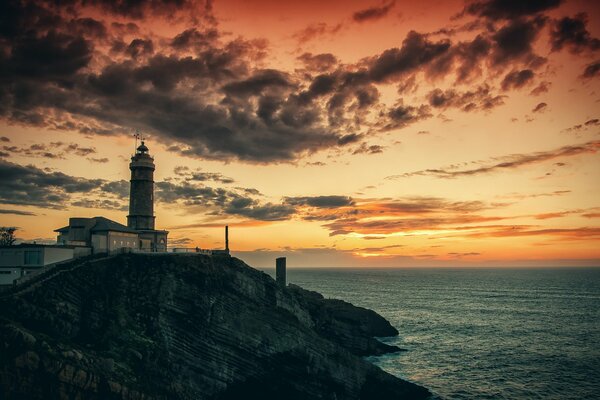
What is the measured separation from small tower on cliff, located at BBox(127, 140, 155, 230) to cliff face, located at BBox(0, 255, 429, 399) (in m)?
20.1

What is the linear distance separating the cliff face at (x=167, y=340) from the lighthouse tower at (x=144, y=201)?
1787 centimetres

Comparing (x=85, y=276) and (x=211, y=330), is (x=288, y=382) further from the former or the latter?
(x=85, y=276)

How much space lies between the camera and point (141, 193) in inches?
2420

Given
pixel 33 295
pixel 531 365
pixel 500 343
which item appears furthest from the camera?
pixel 500 343

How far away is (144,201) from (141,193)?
1.33 m

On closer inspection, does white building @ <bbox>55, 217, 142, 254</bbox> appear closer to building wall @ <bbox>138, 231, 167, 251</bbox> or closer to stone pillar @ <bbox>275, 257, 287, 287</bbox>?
building wall @ <bbox>138, 231, 167, 251</bbox>

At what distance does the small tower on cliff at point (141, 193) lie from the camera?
A: 6050cm

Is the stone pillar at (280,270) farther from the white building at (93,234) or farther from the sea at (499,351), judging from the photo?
the white building at (93,234)

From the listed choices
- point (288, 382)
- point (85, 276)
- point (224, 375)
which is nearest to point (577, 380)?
point (288, 382)

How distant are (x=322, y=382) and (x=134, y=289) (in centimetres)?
2149

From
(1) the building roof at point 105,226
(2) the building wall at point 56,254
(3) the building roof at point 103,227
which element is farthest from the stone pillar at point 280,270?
(2) the building wall at point 56,254

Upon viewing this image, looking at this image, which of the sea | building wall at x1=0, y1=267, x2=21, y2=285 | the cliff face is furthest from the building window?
the sea

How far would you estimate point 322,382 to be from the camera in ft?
139

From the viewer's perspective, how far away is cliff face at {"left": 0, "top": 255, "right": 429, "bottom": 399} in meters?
25.9
